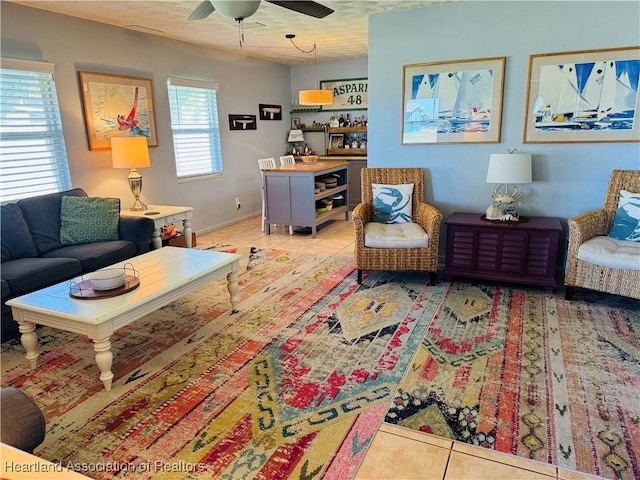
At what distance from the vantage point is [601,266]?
3.09m

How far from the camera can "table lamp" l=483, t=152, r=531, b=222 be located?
3.51 meters

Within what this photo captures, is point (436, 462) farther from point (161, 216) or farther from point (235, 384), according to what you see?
point (161, 216)

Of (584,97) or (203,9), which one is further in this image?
(584,97)

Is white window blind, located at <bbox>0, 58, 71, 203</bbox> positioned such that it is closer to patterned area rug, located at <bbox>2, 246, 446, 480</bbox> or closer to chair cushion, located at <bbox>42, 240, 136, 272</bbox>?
chair cushion, located at <bbox>42, 240, 136, 272</bbox>

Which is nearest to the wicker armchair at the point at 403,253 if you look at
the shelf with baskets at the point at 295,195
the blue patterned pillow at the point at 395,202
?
the blue patterned pillow at the point at 395,202

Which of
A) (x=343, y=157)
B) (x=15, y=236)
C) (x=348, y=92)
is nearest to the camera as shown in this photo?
(x=15, y=236)

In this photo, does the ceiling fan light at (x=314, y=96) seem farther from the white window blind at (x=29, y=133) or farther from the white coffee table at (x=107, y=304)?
the white coffee table at (x=107, y=304)

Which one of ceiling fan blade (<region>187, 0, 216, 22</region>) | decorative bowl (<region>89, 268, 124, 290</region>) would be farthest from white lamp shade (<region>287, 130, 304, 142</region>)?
decorative bowl (<region>89, 268, 124, 290</region>)

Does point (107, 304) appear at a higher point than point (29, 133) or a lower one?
lower

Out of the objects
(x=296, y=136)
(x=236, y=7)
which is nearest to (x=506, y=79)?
(x=236, y=7)

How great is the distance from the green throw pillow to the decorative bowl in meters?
1.29

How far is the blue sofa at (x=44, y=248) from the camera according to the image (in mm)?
2893

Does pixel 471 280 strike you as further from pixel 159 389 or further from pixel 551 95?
pixel 159 389

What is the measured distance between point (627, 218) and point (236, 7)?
3199mm
